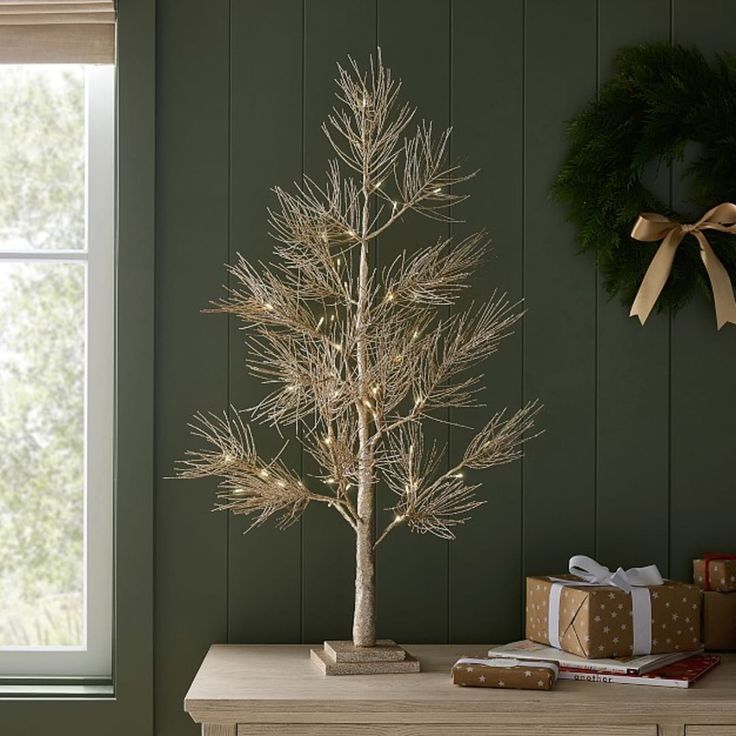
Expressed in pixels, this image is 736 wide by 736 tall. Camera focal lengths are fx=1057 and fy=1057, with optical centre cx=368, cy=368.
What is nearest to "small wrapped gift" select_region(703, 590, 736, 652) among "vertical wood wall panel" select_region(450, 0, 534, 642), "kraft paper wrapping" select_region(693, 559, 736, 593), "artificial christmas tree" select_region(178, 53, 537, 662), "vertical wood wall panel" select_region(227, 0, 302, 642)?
"kraft paper wrapping" select_region(693, 559, 736, 593)

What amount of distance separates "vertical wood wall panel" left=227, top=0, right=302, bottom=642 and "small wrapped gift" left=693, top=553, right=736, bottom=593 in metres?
0.81

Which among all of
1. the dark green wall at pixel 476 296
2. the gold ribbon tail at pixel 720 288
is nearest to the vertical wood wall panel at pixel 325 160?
the dark green wall at pixel 476 296

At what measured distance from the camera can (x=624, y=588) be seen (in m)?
1.91

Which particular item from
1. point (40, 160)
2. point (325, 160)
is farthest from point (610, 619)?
point (40, 160)

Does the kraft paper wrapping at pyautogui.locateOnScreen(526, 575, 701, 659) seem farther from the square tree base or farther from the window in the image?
the window

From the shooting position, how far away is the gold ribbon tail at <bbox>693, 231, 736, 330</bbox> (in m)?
2.08

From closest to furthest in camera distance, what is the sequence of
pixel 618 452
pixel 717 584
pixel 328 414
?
pixel 328 414 → pixel 717 584 → pixel 618 452

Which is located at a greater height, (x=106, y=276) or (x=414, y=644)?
(x=106, y=276)

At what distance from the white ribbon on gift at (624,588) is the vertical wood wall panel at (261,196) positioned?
0.53 metres

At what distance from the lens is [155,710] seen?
214 centimetres

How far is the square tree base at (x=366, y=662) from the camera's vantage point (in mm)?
1854

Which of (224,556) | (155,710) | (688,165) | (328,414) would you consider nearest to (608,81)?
(688,165)

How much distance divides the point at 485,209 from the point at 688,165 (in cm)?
44

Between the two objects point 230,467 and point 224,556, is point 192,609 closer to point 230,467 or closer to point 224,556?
point 224,556
